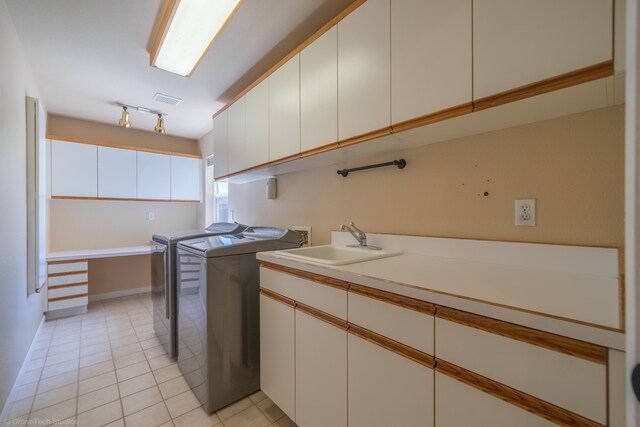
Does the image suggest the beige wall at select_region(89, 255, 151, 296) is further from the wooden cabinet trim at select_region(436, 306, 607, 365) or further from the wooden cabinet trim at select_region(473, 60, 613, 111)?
the wooden cabinet trim at select_region(473, 60, 613, 111)

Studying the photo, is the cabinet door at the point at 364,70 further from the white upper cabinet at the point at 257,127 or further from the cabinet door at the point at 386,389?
the cabinet door at the point at 386,389

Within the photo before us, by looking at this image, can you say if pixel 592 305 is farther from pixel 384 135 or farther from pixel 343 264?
pixel 384 135

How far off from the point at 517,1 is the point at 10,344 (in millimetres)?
3158

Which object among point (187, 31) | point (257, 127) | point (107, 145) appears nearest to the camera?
point (187, 31)

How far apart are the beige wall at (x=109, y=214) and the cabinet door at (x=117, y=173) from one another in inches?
15.0

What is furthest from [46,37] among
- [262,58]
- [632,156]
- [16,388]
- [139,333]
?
[632,156]

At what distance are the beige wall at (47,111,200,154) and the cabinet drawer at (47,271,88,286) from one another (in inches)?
73.0

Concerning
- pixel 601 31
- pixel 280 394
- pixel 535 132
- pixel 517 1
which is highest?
pixel 517 1

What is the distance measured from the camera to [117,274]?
12.2 ft

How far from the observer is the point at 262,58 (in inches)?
84.0

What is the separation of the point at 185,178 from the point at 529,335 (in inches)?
173

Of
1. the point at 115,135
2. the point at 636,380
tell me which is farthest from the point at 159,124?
the point at 636,380

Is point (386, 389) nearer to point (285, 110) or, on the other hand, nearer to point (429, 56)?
point (429, 56)

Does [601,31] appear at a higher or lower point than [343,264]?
higher
